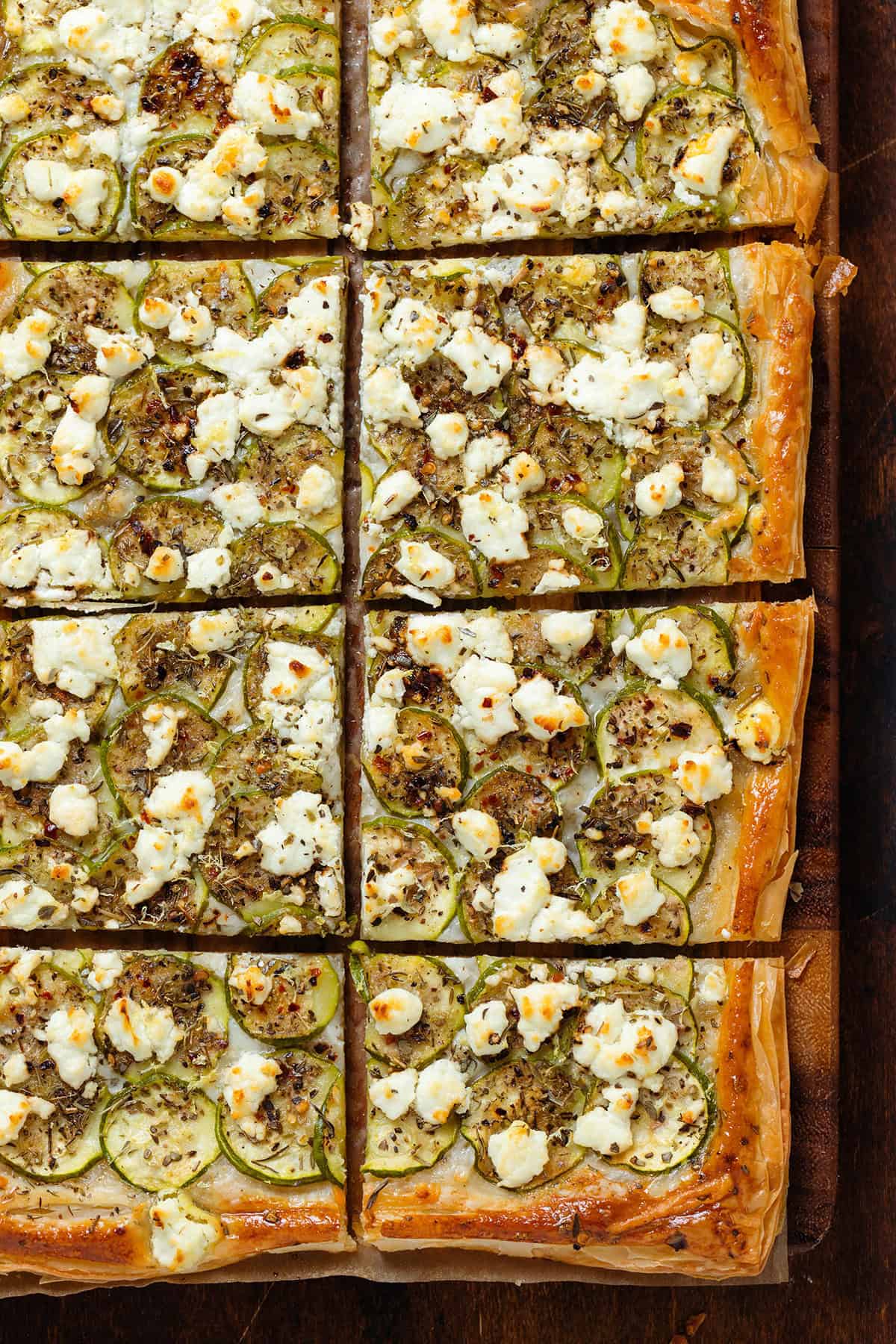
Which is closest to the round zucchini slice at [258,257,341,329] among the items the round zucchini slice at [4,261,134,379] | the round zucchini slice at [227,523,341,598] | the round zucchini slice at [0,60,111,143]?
the round zucchini slice at [4,261,134,379]

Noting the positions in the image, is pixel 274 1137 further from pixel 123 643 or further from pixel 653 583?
pixel 653 583

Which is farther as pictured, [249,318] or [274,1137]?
[249,318]

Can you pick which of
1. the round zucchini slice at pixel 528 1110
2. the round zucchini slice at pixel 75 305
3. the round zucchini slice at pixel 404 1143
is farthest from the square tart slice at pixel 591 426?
the round zucchini slice at pixel 404 1143

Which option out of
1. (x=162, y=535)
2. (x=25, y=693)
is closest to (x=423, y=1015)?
(x=25, y=693)

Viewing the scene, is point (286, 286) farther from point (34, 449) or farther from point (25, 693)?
point (25, 693)

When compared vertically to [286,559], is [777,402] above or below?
above

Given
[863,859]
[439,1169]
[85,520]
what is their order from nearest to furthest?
[439,1169]
[85,520]
[863,859]

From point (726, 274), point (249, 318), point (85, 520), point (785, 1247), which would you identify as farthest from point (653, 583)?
point (785, 1247)
